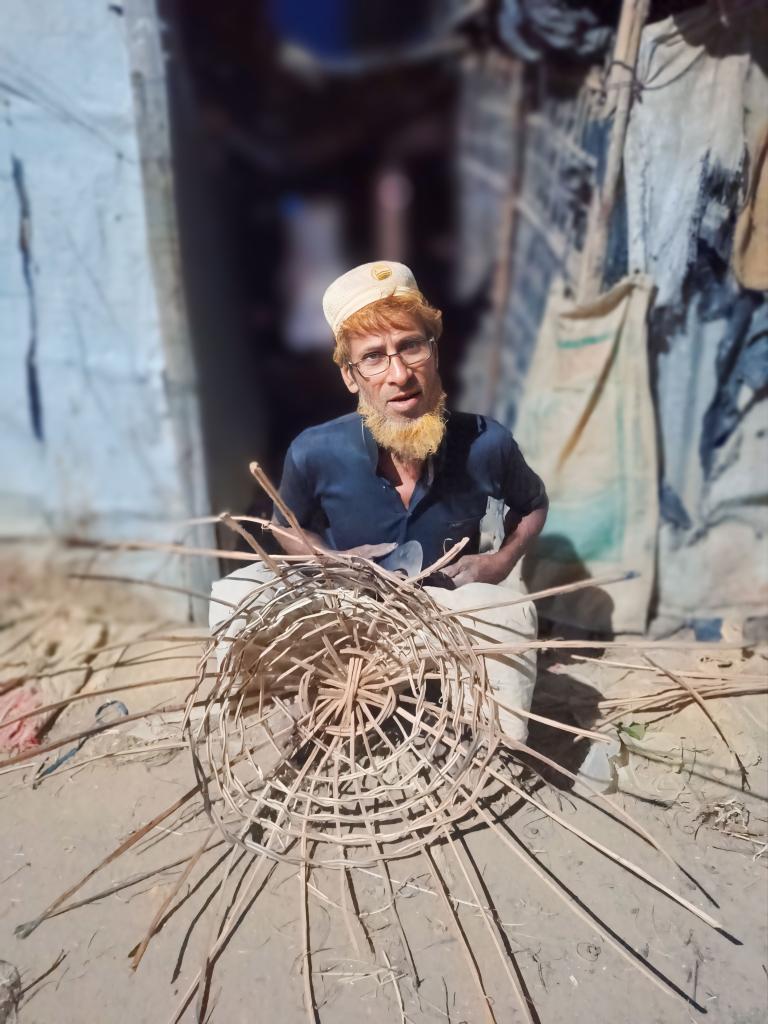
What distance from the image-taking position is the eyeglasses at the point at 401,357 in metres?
1.47

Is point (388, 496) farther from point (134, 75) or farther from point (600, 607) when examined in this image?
point (134, 75)

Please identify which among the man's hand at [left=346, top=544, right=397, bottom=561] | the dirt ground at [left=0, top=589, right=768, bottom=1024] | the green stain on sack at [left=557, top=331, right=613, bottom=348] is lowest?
the dirt ground at [left=0, top=589, right=768, bottom=1024]

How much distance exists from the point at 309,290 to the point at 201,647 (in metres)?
3.11

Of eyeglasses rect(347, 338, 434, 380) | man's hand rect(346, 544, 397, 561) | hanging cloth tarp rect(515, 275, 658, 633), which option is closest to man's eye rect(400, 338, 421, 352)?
eyeglasses rect(347, 338, 434, 380)

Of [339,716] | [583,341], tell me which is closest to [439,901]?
[339,716]

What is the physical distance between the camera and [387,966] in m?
1.37

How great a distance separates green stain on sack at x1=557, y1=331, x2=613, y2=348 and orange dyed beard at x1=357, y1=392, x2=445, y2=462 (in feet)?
2.74

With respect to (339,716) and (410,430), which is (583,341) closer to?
(410,430)

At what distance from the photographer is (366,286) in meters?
1.41

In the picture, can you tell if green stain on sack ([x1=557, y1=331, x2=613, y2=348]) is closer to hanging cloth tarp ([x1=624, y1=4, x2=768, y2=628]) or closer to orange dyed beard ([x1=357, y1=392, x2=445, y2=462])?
hanging cloth tarp ([x1=624, y1=4, x2=768, y2=628])

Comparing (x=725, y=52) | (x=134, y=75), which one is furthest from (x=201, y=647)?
(x=725, y=52)

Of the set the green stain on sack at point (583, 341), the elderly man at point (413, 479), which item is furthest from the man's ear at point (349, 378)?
the green stain on sack at point (583, 341)

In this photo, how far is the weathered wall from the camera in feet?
6.35

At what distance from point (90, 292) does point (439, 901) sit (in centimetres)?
180
